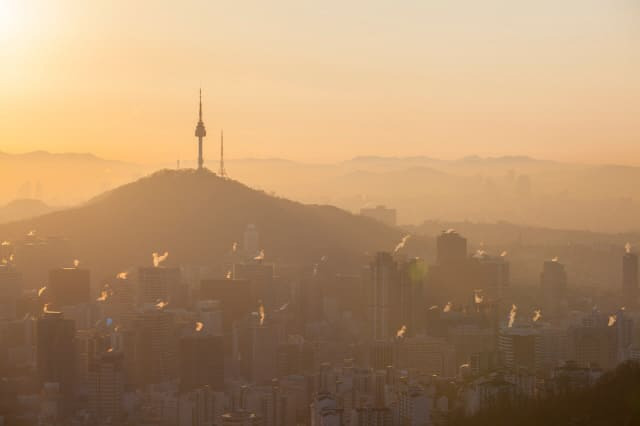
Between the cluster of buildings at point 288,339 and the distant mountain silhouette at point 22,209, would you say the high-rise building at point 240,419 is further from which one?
the distant mountain silhouette at point 22,209

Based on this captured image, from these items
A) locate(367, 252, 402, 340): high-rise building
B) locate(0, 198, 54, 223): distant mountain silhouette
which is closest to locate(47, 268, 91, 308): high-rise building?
locate(367, 252, 402, 340): high-rise building

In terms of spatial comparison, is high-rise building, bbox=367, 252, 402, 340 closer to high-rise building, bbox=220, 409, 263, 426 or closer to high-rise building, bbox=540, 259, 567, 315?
high-rise building, bbox=540, 259, 567, 315

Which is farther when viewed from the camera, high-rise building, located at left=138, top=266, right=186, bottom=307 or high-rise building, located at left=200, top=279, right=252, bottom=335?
high-rise building, located at left=138, top=266, right=186, bottom=307

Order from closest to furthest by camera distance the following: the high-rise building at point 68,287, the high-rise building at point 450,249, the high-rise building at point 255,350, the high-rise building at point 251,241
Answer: the high-rise building at point 255,350 < the high-rise building at point 68,287 < the high-rise building at point 450,249 < the high-rise building at point 251,241

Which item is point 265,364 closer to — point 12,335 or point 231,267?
point 12,335

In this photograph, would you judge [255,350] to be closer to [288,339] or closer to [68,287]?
[288,339]

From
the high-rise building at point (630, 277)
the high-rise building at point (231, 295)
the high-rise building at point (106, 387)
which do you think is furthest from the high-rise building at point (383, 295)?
the high-rise building at point (106, 387)

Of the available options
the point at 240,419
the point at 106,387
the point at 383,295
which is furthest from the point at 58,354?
the point at 383,295
